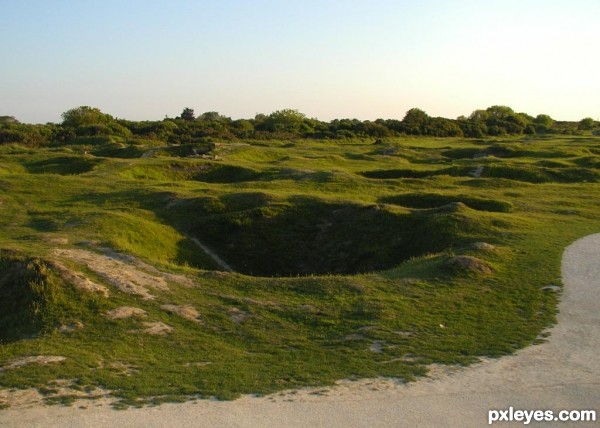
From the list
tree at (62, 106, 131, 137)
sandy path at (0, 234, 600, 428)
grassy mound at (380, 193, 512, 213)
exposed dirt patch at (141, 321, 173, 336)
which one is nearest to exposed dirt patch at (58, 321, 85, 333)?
exposed dirt patch at (141, 321, 173, 336)

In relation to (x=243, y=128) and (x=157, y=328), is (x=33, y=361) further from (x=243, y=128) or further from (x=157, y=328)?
(x=243, y=128)

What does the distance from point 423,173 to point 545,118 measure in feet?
273

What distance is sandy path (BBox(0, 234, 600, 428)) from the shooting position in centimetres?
829

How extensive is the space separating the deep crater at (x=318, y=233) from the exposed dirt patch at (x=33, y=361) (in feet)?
37.2

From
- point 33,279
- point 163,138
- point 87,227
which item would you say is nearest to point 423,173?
point 87,227

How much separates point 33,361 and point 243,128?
63014mm

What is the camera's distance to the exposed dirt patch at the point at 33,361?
1013 centimetres

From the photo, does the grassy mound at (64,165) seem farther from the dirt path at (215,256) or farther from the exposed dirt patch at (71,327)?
the exposed dirt patch at (71,327)

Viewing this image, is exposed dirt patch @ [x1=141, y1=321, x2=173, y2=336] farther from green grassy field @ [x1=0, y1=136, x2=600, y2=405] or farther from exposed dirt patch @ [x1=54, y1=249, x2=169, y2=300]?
exposed dirt patch @ [x1=54, y1=249, x2=169, y2=300]

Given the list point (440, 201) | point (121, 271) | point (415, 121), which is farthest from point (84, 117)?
point (121, 271)

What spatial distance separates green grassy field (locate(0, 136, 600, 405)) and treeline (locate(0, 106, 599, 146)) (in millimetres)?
28181

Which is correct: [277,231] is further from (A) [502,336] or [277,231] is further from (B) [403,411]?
(B) [403,411]

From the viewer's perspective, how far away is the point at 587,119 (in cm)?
10438

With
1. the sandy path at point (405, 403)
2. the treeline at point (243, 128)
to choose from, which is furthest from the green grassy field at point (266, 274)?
the treeline at point (243, 128)
